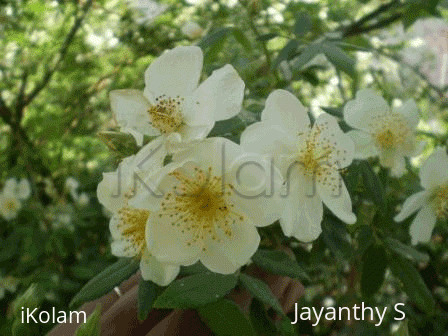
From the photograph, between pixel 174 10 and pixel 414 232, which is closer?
pixel 414 232

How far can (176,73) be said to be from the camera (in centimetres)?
72

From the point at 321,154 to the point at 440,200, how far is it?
0.30m

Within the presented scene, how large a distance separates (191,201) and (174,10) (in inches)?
66.8

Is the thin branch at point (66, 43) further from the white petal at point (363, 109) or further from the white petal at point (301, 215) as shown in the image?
the white petal at point (301, 215)

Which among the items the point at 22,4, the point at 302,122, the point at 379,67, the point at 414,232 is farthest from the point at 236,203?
the point at 379,67

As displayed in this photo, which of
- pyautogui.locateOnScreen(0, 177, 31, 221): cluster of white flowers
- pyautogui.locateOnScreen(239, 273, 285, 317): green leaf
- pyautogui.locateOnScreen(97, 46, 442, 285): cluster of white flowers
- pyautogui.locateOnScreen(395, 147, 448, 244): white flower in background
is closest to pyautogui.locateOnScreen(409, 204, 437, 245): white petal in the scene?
pyautogui.locateOnScreen(395, 147, 448, 244): white flower in background

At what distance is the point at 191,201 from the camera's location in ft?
2.15

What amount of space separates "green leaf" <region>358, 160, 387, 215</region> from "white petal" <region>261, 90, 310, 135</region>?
0.15 meters

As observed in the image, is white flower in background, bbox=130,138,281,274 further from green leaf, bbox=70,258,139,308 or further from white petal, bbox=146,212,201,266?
green leaf, bbox=70,258,139,308

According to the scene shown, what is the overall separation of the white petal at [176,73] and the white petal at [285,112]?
0.36ft

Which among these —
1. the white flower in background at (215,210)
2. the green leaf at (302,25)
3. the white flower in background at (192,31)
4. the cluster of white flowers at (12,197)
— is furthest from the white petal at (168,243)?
the cluster of white flowers at (12,197)

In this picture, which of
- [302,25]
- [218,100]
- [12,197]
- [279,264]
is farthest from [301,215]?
[12,197]

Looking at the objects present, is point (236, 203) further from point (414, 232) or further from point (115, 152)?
point (414, 232)

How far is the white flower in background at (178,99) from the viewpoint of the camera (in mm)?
670
